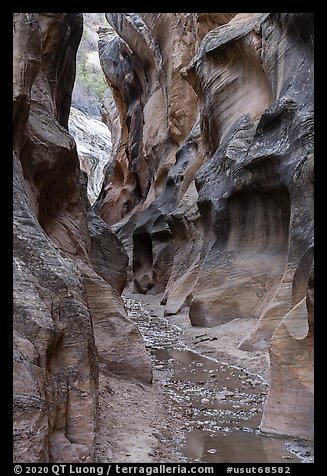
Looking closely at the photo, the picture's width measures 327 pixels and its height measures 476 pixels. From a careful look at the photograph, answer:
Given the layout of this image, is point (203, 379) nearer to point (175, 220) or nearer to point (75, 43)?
point (75, 43)

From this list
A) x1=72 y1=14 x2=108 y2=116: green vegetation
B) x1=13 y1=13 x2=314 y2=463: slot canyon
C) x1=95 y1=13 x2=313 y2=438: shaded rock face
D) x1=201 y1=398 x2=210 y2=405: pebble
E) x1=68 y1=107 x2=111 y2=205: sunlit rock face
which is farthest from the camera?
x1=72 y1=14 x2=108 y2=116: green vegetation

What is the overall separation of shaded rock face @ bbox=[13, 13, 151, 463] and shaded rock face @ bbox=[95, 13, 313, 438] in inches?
90.2

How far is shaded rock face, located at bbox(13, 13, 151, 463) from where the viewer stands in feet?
15.5

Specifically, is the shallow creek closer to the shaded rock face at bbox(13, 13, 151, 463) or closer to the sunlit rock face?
the shaded rock face at bbox(13, 13, 151, 463)

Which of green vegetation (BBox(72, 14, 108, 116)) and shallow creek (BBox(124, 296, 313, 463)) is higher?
green vegetation (BBox(72, 14, 108, 116))

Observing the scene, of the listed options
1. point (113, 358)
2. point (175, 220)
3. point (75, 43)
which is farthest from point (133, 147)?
point (113, 358)

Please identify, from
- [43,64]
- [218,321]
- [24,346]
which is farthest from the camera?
[218,321]

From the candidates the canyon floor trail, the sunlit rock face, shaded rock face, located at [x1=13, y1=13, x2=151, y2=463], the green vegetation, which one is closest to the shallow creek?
the canyon floor trail

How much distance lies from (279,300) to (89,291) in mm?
3905

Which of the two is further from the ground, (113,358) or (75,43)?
(75,43)

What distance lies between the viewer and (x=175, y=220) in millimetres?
21219

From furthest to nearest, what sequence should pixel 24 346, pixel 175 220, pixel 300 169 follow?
pixel 175 220
pixel 300 169
pixel 24 346

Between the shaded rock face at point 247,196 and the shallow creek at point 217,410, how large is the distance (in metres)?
0.40

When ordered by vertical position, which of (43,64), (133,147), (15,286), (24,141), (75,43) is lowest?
(15,286)
